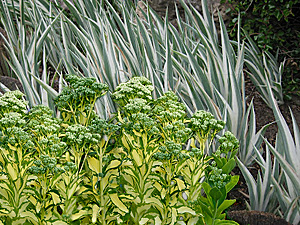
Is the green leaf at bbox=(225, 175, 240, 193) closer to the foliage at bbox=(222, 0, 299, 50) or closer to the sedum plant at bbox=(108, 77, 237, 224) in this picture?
the sedum plant at bbox=(108, 77, 237, 224)

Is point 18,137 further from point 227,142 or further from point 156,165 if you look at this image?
point 227,142

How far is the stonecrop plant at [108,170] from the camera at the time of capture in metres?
0.77

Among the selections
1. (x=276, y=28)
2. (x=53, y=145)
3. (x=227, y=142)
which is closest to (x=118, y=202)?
(x=53, y=145)

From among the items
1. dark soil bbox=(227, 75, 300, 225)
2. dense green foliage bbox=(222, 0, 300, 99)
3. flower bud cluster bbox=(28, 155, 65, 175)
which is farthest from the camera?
dense green foliage bbox=(222, 0, 300, 99)

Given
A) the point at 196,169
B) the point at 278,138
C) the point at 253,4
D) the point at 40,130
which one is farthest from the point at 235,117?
the point at 253,4

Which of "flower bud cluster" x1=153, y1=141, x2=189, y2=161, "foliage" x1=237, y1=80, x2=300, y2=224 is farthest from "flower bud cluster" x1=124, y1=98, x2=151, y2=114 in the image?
"foliage" x1=237, y1=80, x2=300, y2=224

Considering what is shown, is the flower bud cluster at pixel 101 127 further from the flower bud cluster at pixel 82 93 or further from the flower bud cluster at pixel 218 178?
the flower bud cluster at pixel 218 178

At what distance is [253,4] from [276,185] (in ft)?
5.37

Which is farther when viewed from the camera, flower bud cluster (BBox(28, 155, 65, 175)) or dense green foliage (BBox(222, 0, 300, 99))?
dense green foliage (BBox(222, 0, 300, 99))

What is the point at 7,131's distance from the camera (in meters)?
0.76

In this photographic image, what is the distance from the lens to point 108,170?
0.85 meters

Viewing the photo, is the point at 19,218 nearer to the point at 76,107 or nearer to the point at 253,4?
the point at 76,107

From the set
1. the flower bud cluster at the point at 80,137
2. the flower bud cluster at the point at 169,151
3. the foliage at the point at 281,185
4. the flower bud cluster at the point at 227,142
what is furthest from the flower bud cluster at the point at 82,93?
the foliage at the point at 281,185

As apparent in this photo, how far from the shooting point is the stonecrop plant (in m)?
0.77
